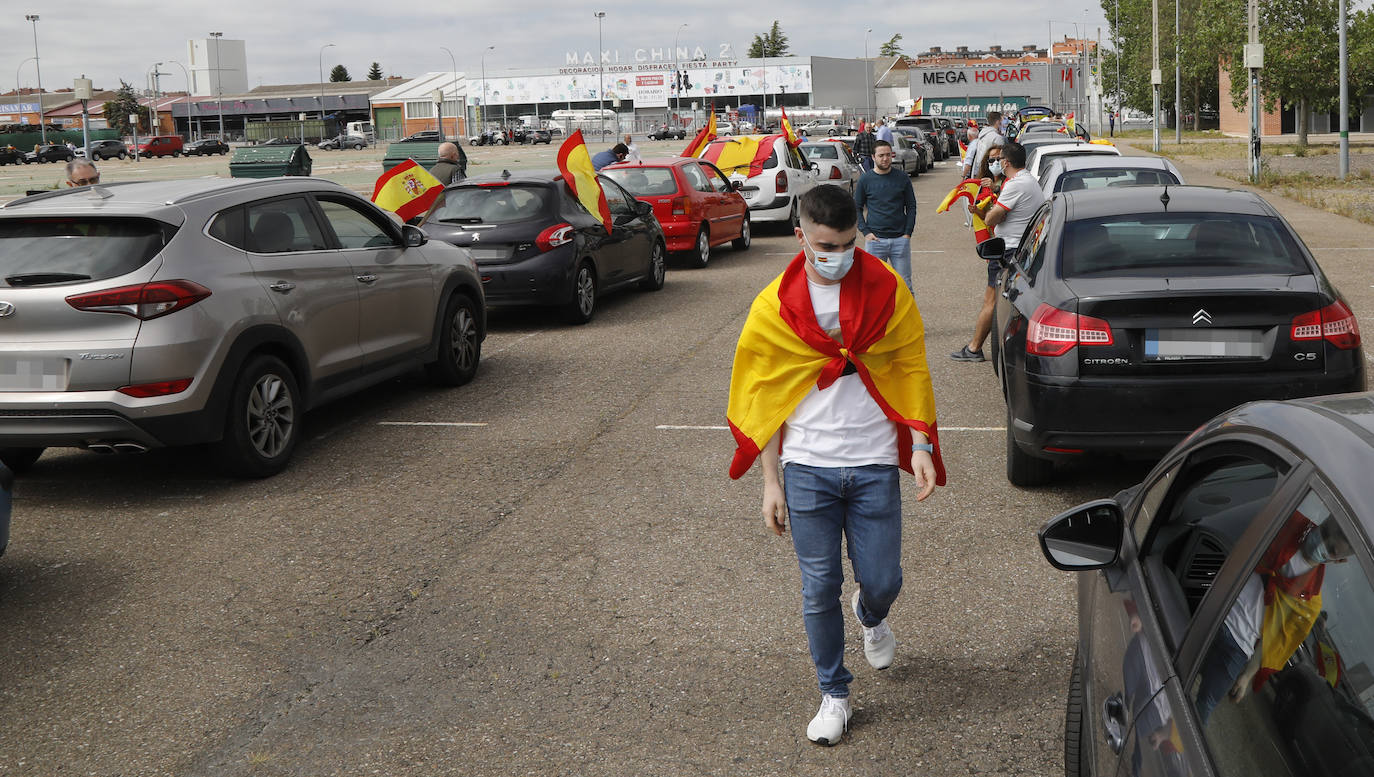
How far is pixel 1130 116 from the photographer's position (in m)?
133

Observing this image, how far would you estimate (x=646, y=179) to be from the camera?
60.2 ft

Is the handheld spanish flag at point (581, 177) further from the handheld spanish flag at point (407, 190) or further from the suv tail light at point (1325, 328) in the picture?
the suv tail light at point (1325, 328)

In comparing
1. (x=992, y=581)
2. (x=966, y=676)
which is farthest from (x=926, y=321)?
(x=966, y=676)

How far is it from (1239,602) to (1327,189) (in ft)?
97.0

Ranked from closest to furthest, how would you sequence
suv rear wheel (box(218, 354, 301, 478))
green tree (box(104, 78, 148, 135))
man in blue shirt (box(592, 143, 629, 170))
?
suv rear wheel (box(218, 354, 301, 478)) → man in blue shirt (box(592, 143, 629, 170)) → green tree (box(104, 78, 148, 135))

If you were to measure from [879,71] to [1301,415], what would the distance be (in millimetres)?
147648

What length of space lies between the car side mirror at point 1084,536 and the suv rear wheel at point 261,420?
5.48m


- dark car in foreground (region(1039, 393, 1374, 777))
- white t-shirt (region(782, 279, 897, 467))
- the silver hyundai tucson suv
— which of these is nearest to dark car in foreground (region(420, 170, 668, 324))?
the silver hyundai tucson suv

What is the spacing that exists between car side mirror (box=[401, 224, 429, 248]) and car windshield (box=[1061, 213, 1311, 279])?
15.3ft

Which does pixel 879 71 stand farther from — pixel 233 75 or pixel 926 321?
pixel 926 321

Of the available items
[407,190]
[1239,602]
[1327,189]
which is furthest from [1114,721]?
[1327,189]

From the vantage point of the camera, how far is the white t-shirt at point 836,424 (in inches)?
158

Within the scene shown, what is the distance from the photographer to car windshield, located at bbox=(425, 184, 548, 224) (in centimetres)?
1320

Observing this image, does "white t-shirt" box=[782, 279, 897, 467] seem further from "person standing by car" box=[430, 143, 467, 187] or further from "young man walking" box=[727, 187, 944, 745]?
"person standing by car" box=[430, 143, 467, 187]
